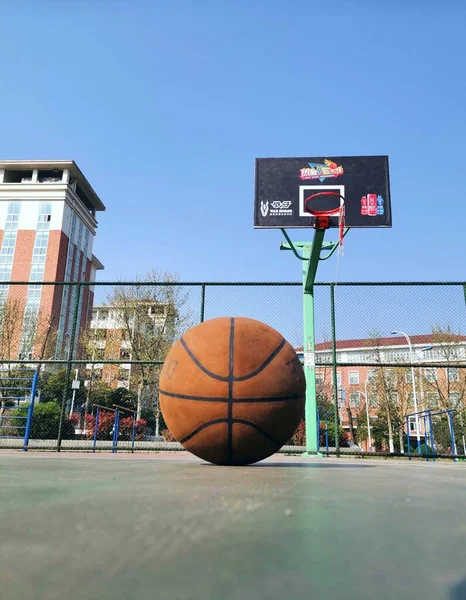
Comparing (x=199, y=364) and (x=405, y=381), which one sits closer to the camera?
(x=199, y=364)

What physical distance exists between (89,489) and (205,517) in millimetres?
770

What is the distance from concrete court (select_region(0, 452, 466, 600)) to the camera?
654 mm

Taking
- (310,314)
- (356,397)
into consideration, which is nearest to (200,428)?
(310,314)

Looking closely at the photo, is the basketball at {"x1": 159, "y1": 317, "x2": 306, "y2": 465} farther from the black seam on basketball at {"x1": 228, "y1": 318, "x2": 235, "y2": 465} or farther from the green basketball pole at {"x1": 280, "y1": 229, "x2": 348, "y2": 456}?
the green basketball pole at {"x1": 280, "y1": 229, "x2": 348, "y2": 456}

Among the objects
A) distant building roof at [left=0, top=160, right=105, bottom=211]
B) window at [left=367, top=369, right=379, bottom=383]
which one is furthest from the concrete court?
distant building roof at [left=0, top=160, right=105, bottom=211]

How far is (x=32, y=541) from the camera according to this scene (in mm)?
911

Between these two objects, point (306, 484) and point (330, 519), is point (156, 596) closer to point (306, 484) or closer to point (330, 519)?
point (330, 519)

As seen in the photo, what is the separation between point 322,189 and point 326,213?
2.35 feet

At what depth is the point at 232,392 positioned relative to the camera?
3082 millimetres

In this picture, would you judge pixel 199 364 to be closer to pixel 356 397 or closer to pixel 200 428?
pixel 200 428

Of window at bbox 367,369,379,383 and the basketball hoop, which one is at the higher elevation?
the basketball hoop

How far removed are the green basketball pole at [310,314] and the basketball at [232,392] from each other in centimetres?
335

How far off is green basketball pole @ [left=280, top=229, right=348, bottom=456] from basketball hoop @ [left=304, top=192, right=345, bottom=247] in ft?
0.40

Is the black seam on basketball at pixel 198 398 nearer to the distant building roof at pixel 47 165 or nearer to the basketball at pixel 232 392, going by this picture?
the basketball at pixel 232 392
